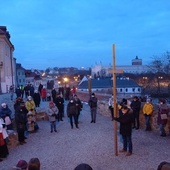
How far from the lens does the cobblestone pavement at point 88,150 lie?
9.30 m

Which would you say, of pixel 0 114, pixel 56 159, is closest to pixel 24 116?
pixel 0 114

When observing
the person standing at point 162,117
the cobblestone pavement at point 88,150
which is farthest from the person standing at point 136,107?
the person standing at point 162,117

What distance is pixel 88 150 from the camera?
10.9 m

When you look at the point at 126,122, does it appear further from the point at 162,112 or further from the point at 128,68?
the point at 128,68

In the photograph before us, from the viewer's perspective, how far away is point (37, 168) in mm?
4949

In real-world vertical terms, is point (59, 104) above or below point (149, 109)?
above

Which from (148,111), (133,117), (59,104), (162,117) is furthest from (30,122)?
(162,117)

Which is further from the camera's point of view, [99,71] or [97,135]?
[99,71]

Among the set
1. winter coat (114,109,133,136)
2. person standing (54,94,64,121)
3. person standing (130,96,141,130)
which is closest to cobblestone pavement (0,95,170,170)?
person standing (130,96,141,130)

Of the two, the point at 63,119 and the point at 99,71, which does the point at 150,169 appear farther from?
the point at 99,71

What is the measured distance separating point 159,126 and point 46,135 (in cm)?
530

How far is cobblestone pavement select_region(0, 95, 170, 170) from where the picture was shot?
30.5 feet

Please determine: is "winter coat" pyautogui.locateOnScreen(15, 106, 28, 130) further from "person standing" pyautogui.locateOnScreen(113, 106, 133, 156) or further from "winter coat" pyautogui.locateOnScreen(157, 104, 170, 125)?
"winter coat" pyautogui.locateOnScreen(157, 104, 170, 125)

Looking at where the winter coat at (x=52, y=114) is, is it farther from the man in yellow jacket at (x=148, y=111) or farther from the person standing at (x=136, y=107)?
the man in yellow jacket at (x=148, y=111)
